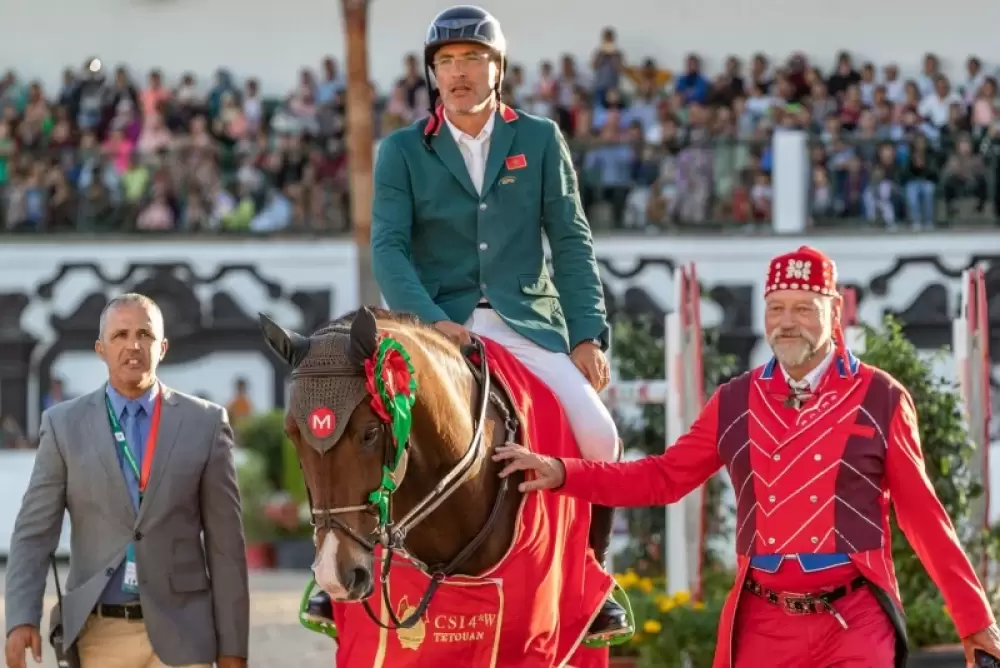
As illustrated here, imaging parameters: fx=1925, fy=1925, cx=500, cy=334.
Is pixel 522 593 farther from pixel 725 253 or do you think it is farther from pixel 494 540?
pixel 725 253

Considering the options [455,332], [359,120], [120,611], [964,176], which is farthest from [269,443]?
[455,332]

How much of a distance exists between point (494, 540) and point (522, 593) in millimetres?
156

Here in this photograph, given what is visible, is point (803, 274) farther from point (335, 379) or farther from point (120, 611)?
point (120, 611)

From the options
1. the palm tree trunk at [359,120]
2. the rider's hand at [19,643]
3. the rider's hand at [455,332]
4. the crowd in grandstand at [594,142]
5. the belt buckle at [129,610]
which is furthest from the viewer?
the crowd in grandstand at [594,142]

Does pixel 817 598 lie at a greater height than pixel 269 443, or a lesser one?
greater

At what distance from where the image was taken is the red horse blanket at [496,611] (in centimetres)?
500

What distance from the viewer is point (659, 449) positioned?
10750mm

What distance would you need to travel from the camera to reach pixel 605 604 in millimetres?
5527

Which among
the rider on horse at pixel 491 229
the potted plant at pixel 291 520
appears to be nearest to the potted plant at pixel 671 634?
the rider on horse at pixel 491 229

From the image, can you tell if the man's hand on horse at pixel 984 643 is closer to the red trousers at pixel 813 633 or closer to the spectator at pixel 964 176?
the red trousers at pixel 813 633

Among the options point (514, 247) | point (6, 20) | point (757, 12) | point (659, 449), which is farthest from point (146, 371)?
point (6, 20)

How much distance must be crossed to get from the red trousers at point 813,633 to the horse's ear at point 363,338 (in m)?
1.18

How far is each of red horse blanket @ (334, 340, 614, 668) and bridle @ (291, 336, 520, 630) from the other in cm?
5

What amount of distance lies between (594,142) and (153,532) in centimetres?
1380
